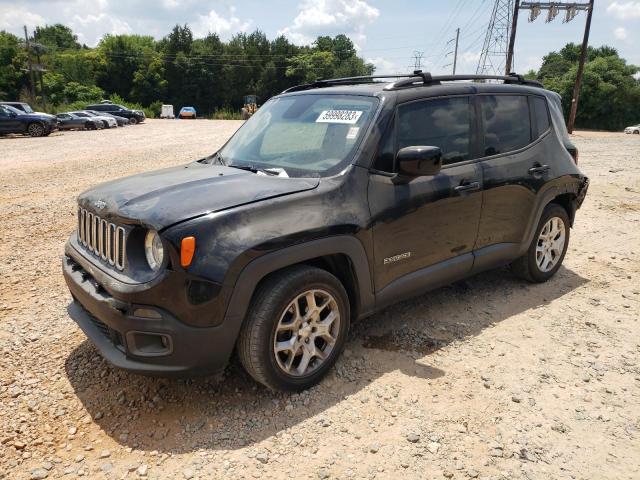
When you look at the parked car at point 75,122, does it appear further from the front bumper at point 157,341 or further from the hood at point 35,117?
the front bumper at point 157,341

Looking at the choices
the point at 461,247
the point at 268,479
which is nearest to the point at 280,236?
the point at 268,479

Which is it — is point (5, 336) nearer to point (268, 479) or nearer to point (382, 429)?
point (268, 479)

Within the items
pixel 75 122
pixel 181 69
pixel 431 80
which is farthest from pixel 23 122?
pixel 181 69

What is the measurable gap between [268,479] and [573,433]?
1.71 meters

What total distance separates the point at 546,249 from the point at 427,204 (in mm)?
2017

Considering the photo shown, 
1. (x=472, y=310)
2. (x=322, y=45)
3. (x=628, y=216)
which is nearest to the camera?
(x=472, y=310)

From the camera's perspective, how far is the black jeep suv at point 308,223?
268 centimetres

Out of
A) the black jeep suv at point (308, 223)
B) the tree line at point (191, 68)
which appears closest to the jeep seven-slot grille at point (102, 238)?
the black jeep suv at point (308, 223)

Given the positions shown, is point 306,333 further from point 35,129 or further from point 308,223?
point 35,129

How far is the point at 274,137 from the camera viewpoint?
12.8 feet

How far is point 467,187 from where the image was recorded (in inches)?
153

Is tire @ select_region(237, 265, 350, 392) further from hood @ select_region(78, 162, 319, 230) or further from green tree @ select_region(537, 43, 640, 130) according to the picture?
green tree @ select_region(537, 43, 640, 130)

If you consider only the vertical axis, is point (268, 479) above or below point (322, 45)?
below

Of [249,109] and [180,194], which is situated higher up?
[249,109]
